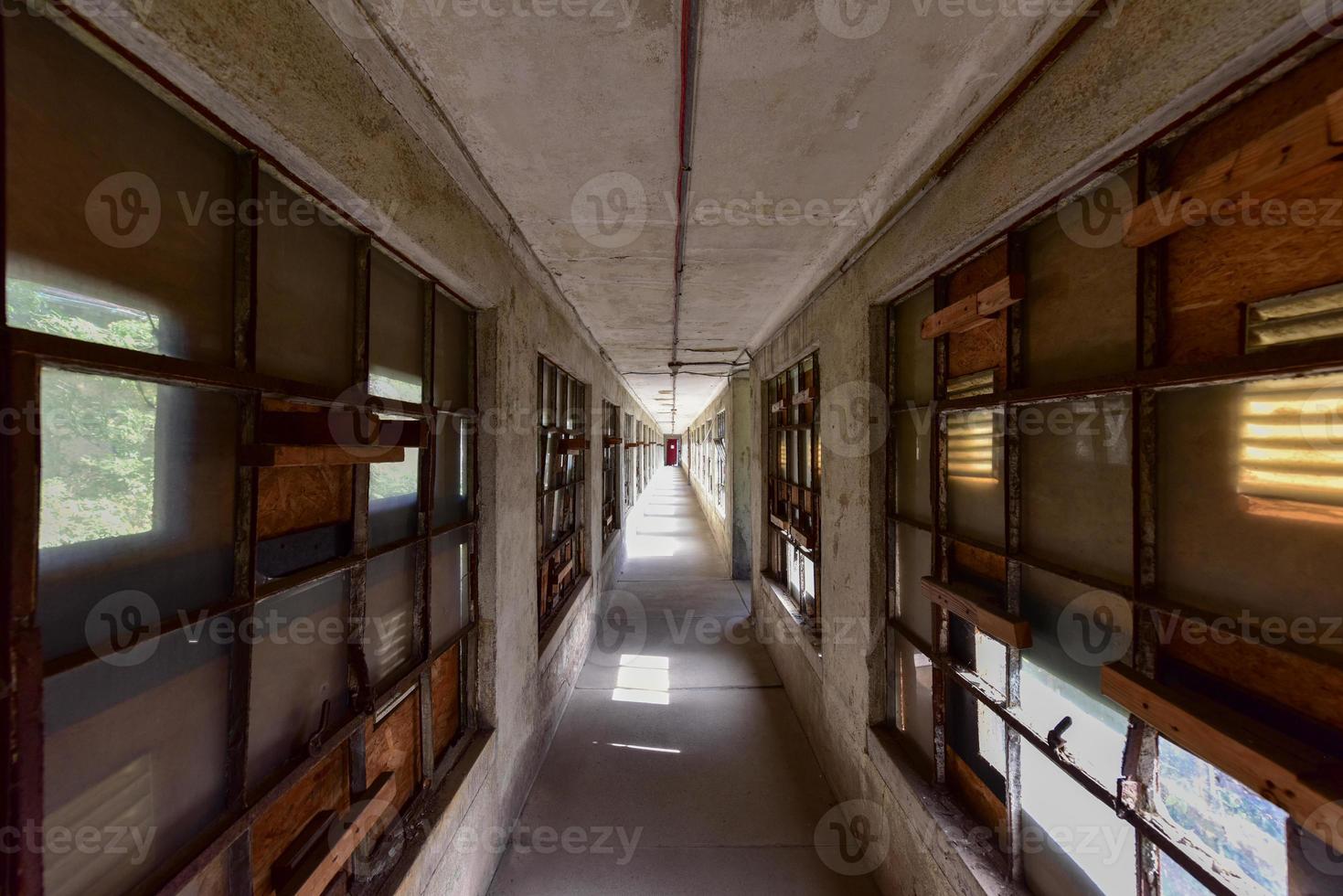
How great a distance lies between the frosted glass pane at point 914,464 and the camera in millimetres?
2049

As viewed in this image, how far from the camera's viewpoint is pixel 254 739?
3.75 ft

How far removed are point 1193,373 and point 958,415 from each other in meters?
0.85

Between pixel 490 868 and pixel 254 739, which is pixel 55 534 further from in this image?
pixel 490 868

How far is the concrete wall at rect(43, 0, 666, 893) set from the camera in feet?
3.00

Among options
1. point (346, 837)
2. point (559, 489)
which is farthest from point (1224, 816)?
point (559, 489)

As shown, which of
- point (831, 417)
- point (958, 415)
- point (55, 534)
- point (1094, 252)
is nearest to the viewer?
point (55, 534)

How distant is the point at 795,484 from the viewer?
13.1 ft

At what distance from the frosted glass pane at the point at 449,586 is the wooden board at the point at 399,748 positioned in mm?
259

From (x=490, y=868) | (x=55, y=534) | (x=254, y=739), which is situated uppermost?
(x=55, y=534)

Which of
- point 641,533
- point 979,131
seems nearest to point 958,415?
point 979,131

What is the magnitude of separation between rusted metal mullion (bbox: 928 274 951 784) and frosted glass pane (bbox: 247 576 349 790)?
2110 mm

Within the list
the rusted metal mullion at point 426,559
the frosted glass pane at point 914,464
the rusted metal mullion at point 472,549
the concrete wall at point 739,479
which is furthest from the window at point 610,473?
the frosted glass pane at point 914,464

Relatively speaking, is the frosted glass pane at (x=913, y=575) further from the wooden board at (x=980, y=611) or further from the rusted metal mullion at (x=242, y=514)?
the rusted metal mullion at (x=242, y=514)

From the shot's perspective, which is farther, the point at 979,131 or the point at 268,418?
the point at 979,131
